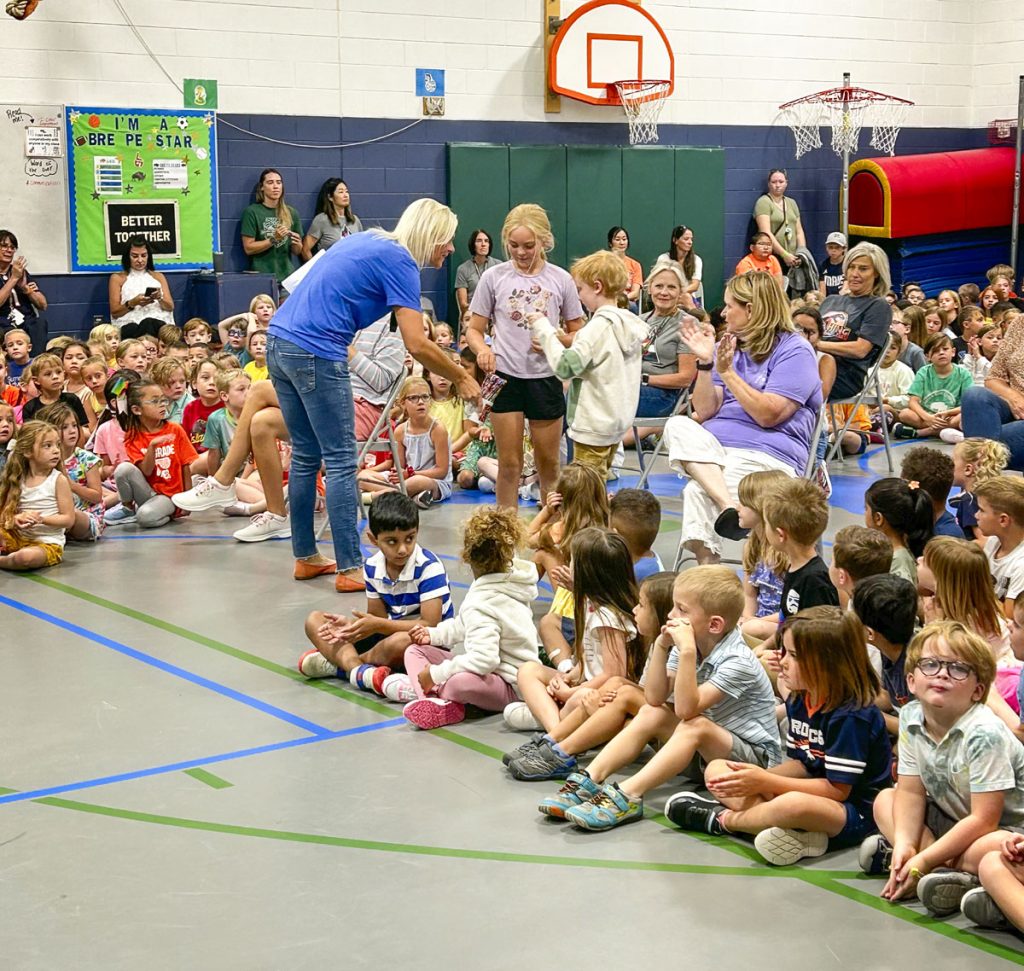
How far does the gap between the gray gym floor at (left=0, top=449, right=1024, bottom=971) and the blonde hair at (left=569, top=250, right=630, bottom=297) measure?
2.16m

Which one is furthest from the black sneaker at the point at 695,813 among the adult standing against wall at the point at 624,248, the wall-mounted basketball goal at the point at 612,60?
the wall-mounted basketball goal at the point at 612,60

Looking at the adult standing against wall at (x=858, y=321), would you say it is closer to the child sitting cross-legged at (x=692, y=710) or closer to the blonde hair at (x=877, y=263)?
the blonde hair at (x=877, y=263)

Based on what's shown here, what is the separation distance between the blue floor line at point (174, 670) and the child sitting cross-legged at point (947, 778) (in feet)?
6.43

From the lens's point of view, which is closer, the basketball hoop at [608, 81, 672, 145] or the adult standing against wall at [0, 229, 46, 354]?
the adult standing against wall at [0, 229, 46, 354]

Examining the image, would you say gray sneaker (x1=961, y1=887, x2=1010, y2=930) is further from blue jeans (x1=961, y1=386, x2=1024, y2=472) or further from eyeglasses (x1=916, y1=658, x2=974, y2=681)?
blue jeans (x1=961, y1=386, x2=1024, y2=472)

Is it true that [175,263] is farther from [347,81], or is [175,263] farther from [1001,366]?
[1001,366]

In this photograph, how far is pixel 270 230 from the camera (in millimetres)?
13125

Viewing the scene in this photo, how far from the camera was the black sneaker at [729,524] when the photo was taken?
18.1 feet

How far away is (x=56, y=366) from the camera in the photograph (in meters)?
7.78

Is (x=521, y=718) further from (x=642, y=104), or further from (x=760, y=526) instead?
(x=642, y=104)

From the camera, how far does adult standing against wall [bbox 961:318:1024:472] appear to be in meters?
6.80

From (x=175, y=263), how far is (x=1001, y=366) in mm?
8076

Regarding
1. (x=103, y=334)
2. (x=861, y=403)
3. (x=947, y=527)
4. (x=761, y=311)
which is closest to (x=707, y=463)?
(x=761, y=311)

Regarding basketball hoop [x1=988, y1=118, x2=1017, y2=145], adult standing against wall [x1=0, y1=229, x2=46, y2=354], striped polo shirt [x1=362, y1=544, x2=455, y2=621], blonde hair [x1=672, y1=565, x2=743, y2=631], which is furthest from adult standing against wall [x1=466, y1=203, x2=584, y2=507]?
basketball hoop [x1=988, y1=118, x2=1017, y2=145]
